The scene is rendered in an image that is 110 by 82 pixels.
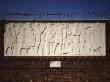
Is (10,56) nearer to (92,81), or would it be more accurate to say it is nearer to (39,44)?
(39,44)

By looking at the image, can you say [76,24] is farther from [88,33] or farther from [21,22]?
[21,22]

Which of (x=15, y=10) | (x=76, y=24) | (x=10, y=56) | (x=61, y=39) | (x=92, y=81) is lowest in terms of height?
(x=92, y=81)

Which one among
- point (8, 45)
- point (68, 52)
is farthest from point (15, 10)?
point (68, 52)

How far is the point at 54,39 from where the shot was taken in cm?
420

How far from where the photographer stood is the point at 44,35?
4.21 metres

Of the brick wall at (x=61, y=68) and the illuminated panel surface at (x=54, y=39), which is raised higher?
the illuminated panel surface at (x=54, y=39)

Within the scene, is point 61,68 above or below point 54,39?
below

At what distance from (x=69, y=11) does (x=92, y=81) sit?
1416mm

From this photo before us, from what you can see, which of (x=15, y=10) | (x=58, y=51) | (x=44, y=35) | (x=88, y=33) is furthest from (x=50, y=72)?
(x=15, y=10)

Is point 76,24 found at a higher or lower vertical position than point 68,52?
higher

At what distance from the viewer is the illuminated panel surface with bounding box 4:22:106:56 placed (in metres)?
4.18

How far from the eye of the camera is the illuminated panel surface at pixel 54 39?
Result: 418 centimetres

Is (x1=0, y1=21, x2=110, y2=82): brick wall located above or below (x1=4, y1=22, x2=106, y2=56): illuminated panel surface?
below

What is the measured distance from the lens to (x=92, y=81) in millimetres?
4168
